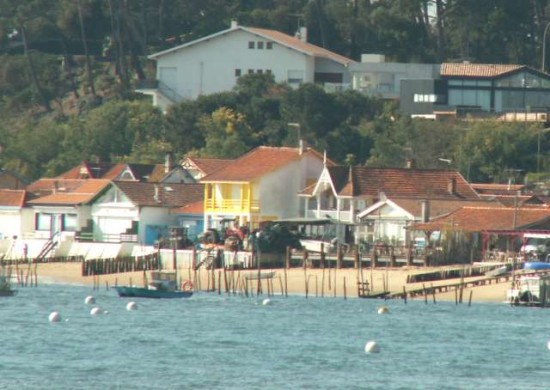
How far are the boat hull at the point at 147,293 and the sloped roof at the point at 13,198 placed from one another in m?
28.7

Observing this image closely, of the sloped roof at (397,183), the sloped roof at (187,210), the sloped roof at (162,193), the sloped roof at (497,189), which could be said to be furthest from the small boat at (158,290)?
the sloped roof at (497,189)

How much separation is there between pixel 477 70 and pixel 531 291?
163ft

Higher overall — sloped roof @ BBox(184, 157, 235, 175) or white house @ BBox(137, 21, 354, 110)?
white house @ BBox(137, 21, 354, 110)

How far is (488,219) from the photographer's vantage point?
319 feet

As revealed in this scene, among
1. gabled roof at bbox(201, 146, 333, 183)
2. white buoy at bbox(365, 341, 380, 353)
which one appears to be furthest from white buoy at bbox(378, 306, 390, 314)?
gabled roof at bbox(201, 146, 333, 183)

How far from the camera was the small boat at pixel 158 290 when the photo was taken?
90.4 metres

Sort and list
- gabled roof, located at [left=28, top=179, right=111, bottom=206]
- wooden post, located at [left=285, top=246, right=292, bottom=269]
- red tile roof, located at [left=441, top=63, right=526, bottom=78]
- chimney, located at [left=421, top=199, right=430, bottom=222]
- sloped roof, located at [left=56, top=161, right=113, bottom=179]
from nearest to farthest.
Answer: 1. wooden post, located at [left=285, top=246, right=292, bottom=269]
2. chimney, located at [left=421, top=199, right=430, bottom=222]
3. gabled roof, located at [left=28, top=179, right=111, bottom=206]
4. sloped roof, located at [left=56, top=161, right=113, bottom=179]
5. red tile roof, located at [left=441, top=63, right=526, bottom=78]

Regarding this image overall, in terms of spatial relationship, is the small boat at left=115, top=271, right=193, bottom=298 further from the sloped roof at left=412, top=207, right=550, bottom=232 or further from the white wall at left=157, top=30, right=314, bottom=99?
the white wall at left=157, top=30, right=314, bottom=99

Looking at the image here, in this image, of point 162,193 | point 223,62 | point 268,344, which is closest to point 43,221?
point 162,193

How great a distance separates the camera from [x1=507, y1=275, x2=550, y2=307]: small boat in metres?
84.0

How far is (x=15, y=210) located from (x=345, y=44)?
38482 millimetres

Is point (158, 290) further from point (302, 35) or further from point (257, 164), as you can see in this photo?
point (302, 35)

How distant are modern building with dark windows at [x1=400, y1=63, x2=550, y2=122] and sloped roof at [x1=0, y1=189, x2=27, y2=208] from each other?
26.3m

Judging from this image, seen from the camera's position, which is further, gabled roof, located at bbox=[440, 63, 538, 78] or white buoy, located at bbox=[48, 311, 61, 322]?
gabled roof, located at bbox=[440, 63, 538, 78]
